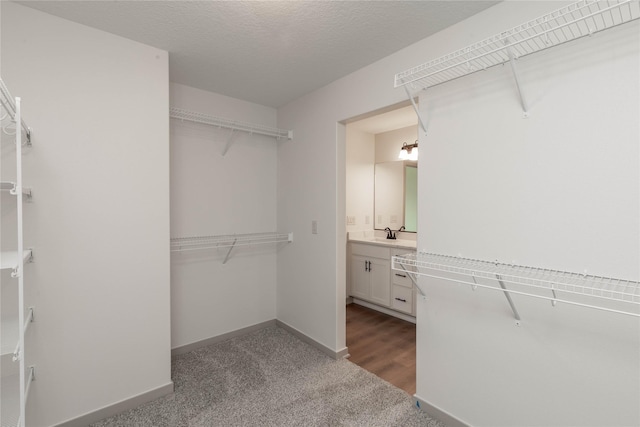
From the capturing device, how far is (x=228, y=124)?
294 cm

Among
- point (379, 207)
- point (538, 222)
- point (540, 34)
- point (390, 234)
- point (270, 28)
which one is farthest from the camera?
point (379, 207)

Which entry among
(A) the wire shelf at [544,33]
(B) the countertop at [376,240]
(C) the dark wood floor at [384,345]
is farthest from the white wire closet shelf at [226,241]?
(A) the wire shelf at [544,33]

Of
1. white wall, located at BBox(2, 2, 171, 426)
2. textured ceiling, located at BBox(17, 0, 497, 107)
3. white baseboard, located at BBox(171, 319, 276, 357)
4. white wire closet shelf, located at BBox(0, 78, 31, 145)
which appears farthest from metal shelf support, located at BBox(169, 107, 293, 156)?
white baseboard, located at BBox(171, 319, 276, 357)

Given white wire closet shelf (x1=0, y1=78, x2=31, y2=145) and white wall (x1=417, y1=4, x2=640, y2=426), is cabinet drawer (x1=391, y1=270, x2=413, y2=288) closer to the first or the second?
white wall (x1=417, y1=4, x2=640, y2=426)

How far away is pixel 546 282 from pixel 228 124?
2742mm

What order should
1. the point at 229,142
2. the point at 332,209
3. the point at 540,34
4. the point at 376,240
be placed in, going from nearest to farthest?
the point at 540,34
the point at 332,209
the point at 229,142
the point at 376,240

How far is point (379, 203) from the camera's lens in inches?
172

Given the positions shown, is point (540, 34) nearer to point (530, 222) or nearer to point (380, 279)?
point (530, 222)

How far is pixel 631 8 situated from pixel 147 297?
297 cm

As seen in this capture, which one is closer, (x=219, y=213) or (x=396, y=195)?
(x=219, y=213)

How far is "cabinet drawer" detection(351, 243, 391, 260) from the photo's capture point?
3.64 m

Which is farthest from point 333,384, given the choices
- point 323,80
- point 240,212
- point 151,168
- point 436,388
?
point 323,80

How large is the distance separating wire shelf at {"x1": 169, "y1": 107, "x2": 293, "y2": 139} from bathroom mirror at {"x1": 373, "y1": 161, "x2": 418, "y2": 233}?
1.70 metres

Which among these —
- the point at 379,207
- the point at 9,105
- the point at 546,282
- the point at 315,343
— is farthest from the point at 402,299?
the point at 9,105
